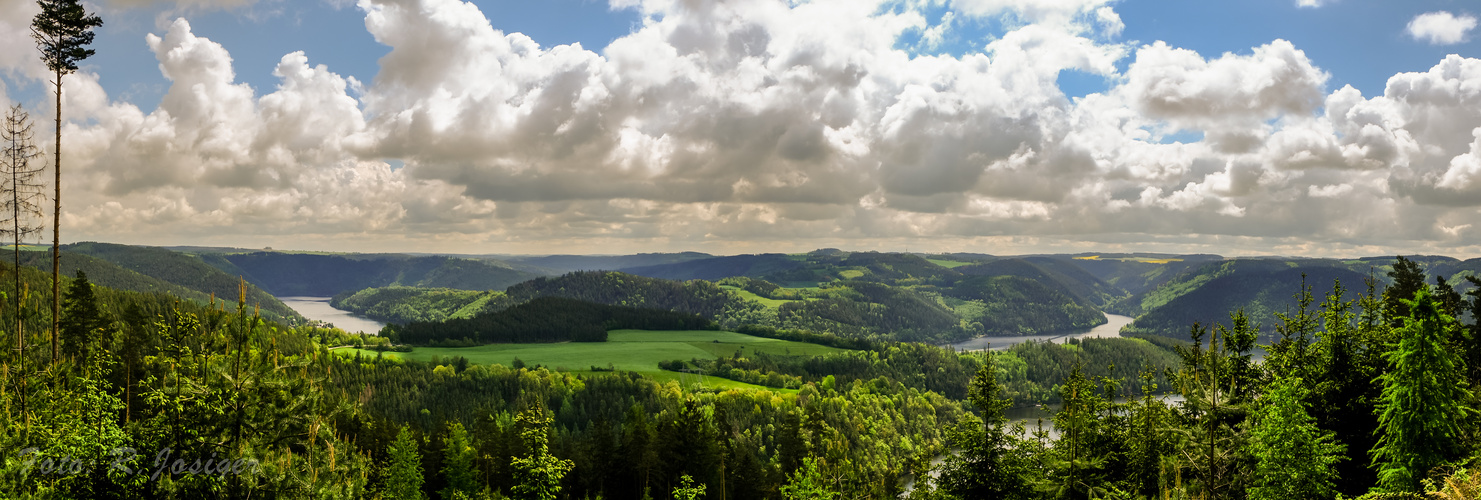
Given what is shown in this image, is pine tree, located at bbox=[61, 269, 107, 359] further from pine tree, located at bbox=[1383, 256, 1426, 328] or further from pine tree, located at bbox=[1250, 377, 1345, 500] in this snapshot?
pine tree, located at bbox=[1383, 256, 1426, 328]

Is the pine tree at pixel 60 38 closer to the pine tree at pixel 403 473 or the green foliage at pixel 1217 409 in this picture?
the pine tree at pixel 403 473

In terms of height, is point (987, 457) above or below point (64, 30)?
below

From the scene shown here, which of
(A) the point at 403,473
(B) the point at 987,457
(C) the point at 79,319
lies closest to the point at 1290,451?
(B) the point at 987,457

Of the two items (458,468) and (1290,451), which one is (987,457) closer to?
(1290,451)

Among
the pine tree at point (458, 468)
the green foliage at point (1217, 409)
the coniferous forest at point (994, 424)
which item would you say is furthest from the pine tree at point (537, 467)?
the pine tree at point (458, 468)

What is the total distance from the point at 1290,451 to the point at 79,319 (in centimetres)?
7025

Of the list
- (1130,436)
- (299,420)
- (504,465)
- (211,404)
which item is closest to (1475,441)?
(1130,436)

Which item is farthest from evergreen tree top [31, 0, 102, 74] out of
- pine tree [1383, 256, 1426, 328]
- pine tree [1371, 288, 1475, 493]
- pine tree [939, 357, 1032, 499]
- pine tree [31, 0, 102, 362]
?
pine tree [1383, 256, 1426, 328]

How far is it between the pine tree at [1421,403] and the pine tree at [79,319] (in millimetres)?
72845

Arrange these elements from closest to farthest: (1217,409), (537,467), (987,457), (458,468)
→ (1217,409) < (537,467) < (987,457) < (458,468)

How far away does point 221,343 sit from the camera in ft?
64.1

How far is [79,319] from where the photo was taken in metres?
50.5

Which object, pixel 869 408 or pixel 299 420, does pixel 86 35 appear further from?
pixel 869 408

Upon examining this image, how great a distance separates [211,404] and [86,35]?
24116mm
